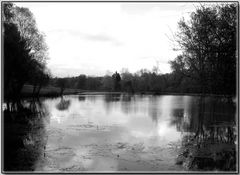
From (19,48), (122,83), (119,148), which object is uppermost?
(19,48)

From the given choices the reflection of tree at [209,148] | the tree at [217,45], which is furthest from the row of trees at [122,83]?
the tree at [217,45]

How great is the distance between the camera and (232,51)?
47.5 feet

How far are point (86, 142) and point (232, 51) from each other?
8.25 meters

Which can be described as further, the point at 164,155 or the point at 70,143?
the point at 70,143

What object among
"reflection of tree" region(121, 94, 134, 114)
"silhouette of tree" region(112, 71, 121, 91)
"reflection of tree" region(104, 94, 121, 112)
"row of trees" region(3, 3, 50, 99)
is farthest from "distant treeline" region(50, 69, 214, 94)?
"row of trees" region(3, 3, 50, 99)

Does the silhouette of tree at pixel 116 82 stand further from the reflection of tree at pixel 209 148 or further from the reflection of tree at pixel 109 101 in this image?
the reflection of tree at pixel 209 148

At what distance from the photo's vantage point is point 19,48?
2423cm

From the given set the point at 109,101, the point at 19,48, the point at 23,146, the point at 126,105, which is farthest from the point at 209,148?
the point at 109,101

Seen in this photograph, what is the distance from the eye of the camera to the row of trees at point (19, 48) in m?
22.1

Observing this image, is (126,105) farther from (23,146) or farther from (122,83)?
(122,83)

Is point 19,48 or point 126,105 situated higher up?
point 19,48

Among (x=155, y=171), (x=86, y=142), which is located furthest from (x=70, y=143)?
(x=155, y=171)

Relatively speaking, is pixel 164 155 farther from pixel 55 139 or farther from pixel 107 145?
pixel 55 139

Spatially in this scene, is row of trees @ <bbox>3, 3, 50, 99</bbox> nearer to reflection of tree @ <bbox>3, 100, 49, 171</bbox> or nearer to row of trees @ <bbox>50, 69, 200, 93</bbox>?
reflection of tree @ <bbox>3, 100, 49, 171</bbox>
